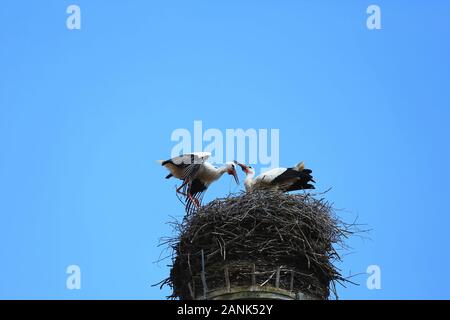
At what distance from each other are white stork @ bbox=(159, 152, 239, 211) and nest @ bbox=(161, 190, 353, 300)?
3097 mm

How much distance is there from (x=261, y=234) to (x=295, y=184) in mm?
3243

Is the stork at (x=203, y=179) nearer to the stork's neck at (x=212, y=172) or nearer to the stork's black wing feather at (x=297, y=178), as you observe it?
the stork's neck at (x=212, y=172)

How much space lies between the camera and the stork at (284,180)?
20.3 meters

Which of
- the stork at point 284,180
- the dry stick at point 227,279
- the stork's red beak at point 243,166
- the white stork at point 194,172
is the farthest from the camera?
the stork's red beak at point 243,166

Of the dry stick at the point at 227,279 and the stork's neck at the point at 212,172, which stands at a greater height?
the stork's neck at the point at 212,172

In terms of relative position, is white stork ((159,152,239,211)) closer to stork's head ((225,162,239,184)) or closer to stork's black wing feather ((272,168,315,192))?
stork's head ((225,162,239,184))

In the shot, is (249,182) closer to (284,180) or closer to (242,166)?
(284,180)

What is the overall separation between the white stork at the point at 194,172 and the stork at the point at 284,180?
118 centimetres

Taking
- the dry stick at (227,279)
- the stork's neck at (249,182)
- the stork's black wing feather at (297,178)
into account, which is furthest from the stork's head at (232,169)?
the dry stick at (227,279)

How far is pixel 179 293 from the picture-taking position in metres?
17.6

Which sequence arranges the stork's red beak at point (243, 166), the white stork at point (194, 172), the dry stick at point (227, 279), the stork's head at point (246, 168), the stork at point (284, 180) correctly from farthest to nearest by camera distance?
1. the stork's red beak at point (243, 166)
2. the stork's head at point (246, 168)
3. the white stork at point (194, 172)
4. the stork at point (284, 180)
5. the dry stick at point (227, 279)

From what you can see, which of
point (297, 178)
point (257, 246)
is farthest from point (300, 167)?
point (257, 246)

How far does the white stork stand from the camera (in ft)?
70.1
